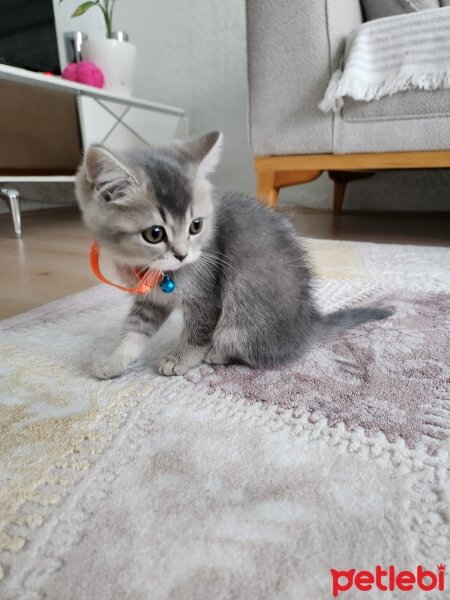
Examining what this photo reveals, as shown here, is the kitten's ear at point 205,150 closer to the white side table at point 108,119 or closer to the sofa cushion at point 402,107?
the sofa cushion at point 402,107

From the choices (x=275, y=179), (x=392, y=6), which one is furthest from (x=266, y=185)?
(x=392, y=6)

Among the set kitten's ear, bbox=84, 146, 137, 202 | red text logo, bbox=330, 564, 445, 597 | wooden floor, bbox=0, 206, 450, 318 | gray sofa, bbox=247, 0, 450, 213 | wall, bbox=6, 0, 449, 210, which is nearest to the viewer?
red text logo, bbox=330, 564, 445, 597

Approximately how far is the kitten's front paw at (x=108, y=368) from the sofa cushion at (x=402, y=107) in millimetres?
1237

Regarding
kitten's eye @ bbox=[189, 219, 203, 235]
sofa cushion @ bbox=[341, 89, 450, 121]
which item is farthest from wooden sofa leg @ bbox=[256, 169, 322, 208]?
kitten's eye @ bbox=[189, 219, 203, 235]

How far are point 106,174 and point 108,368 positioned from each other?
0.31 m

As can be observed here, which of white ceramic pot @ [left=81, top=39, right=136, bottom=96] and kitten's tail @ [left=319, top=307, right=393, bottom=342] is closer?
kitten's tail @ [left=319, top=307, right=393, bottom=342]

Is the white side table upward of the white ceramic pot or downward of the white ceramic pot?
downward

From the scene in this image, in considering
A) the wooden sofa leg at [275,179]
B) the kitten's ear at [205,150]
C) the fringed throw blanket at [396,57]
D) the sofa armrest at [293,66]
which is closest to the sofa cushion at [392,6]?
the sofa armrest at [293,66]

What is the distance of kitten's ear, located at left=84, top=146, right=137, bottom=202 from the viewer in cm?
61

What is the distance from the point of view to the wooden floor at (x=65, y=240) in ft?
3.96

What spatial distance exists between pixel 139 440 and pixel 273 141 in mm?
1408

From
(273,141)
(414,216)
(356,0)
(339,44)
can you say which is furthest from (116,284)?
(414,216)

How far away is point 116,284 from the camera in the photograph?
0.75m

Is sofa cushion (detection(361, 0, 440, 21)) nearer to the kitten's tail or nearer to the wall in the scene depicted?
the wall
